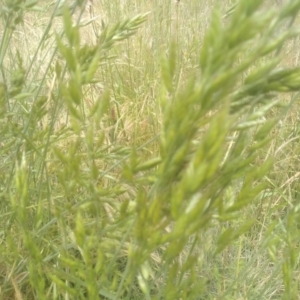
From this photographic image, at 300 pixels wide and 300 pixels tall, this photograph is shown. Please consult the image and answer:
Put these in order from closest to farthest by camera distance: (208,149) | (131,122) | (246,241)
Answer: (208,149) < (246,241) < (131,122)

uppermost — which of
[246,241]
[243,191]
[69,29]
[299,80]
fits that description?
[69,29]

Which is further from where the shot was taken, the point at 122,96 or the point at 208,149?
the point at 122,96

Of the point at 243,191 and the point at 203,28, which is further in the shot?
the point at 203,28

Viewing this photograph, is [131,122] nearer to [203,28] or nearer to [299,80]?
[203,28]

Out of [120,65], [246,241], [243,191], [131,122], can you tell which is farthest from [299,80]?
[120,65]

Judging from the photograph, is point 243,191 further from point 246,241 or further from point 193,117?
point 246,241

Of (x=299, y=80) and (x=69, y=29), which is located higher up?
(x=69, y=29)

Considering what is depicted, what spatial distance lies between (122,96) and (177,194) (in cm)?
172

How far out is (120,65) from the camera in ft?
7.47

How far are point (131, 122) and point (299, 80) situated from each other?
4.45 ft

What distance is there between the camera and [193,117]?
42 cm

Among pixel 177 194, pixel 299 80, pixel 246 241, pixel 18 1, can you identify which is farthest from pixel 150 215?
pixel 246 241

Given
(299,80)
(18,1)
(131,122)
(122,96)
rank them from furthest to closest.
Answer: (122,96), (131,122), (18,1), (299,80)

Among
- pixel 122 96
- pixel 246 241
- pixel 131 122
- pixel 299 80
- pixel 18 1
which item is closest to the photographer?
pixel 299 80
